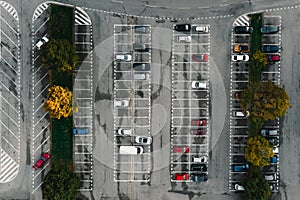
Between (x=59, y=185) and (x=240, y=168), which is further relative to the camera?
(x=240, y=168)

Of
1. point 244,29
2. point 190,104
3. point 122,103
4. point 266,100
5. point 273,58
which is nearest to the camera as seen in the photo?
point 266,100

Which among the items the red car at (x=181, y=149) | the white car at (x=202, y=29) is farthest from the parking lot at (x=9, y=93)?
the white car at (x=202, y=29)

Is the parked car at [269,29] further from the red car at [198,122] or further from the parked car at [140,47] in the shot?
the parked car at [140,47]

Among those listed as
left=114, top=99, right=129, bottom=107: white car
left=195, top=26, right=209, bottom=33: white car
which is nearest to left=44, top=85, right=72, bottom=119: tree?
left=114, top=99, right=129, bottom=107: white car

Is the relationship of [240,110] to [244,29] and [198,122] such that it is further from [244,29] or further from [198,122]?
[244,29]

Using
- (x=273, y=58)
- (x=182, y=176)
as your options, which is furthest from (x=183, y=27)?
(x=182, y=176)
